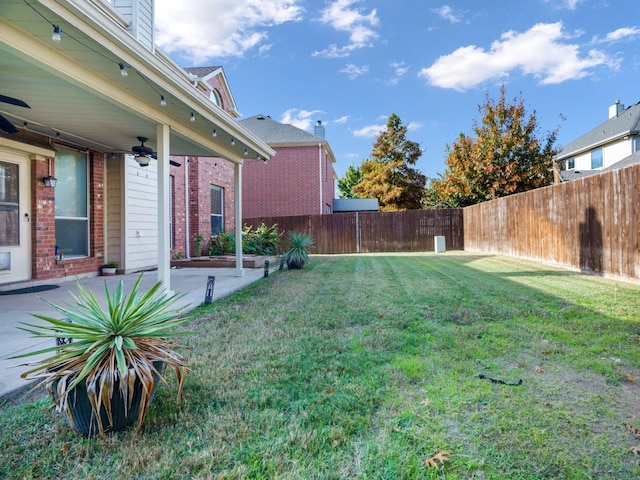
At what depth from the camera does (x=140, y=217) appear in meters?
8.27

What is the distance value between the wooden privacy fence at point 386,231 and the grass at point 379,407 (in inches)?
483

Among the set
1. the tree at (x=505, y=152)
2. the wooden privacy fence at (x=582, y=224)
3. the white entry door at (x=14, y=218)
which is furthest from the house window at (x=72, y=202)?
the tree at (x=505, y=152)

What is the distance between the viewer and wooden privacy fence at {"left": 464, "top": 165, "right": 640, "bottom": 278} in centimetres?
606

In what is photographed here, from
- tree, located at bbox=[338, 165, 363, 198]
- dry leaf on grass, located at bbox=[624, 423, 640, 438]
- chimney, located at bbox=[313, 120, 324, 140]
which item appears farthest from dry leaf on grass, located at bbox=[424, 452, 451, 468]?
tree, located at bbox=[338, 165, 363, 198]

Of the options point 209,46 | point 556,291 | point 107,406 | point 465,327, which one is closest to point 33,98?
point 107,406

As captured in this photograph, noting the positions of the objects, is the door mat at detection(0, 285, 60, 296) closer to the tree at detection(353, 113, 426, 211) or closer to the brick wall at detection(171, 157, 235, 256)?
the brick wall at detection(171, 157, 235, 256)

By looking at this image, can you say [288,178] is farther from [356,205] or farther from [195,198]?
[195,198]

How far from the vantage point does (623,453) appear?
5.71ft

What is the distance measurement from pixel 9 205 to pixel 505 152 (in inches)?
701

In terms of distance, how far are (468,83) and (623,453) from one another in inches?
808

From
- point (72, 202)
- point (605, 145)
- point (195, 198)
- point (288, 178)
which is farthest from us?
point (605, 145)

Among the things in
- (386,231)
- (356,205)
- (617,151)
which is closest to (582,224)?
(386,231)

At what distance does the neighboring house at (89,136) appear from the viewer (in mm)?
3057

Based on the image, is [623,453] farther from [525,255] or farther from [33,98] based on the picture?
[525,255]
